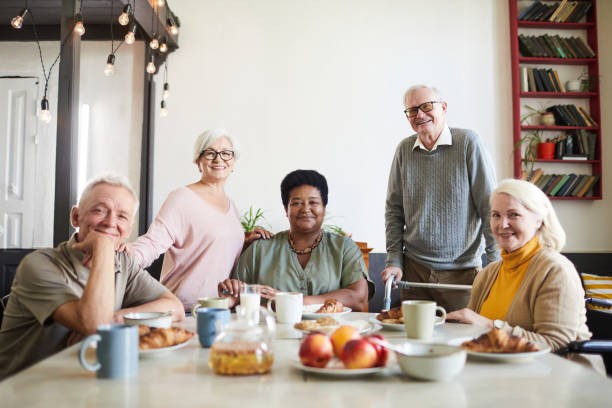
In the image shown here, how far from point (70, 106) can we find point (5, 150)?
7.83 feet

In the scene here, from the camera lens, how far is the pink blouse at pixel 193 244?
2.29 metres

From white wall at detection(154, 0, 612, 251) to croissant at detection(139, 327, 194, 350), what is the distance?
10.6 feet

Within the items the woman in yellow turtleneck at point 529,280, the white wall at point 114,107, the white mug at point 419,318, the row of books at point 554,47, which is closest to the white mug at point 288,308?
the white mug at point 419,318

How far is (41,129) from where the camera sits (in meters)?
4.90

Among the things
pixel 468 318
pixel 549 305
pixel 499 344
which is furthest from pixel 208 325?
pixel 549 305

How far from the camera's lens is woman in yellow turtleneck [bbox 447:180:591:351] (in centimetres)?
148

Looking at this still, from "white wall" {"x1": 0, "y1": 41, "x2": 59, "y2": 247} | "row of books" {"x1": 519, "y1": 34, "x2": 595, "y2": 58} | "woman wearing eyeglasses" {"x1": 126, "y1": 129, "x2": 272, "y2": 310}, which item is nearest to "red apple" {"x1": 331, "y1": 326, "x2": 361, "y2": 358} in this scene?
"woman wearing eyeglasses" {"x1": 126, "y1": 129, "x2": 272, "y2": 310}

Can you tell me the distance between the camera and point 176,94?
14.7ft

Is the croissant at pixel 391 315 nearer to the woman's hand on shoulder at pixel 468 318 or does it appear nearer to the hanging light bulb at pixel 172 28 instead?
the woman's hand on shoulder at pixel 468 318

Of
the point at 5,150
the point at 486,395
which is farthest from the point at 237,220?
the point at 5,150

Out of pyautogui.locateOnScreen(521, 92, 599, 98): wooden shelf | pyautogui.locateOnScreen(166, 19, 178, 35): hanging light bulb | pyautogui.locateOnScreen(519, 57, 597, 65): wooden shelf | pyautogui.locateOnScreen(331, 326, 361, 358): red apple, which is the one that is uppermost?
pyautogui.locateOnScreen(166, 19, 178, 35): hanging light bulb

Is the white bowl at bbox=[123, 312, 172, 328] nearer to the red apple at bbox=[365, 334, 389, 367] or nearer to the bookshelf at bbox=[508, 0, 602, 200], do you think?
the red apple at bbox=[365, 334, 389, 367]

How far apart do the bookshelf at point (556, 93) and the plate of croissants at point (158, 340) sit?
3.90 meters

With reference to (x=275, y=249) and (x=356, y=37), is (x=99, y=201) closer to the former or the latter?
(x=275, y=249)
